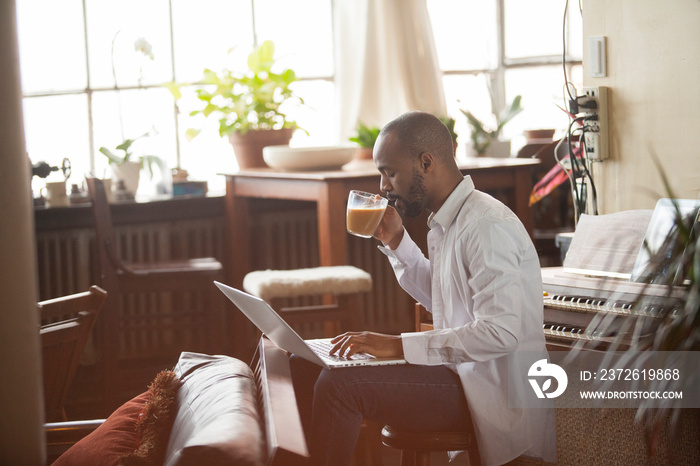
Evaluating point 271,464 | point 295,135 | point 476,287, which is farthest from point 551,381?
point 295,135

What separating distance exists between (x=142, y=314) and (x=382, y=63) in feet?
6.16

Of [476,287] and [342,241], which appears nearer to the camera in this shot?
[476,287]

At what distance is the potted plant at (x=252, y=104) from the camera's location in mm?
4234

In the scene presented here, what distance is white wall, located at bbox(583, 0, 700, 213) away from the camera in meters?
2.45

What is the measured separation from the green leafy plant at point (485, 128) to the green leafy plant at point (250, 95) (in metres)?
1.00

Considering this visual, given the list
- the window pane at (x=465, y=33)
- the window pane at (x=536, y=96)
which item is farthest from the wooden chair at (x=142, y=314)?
the window pane at (x=536, y=96)

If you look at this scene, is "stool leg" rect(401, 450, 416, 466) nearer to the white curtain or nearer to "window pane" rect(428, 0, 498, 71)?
the white curtain

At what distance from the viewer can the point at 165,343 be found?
4266 millimetres

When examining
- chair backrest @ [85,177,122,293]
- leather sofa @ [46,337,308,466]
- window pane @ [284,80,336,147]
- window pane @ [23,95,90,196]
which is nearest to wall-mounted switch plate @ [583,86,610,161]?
leather sofa @ [46,337,308,466]

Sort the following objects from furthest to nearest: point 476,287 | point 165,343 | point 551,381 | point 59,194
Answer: point 165,343 → point 59,194 → point 551,381 → point 476,287

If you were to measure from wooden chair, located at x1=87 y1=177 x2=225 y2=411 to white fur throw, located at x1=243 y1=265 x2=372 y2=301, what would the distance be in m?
0.51

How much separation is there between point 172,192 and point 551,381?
274 centimetres

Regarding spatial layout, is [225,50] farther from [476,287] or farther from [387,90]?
[476,287]

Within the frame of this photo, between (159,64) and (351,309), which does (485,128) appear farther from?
(351,309)
